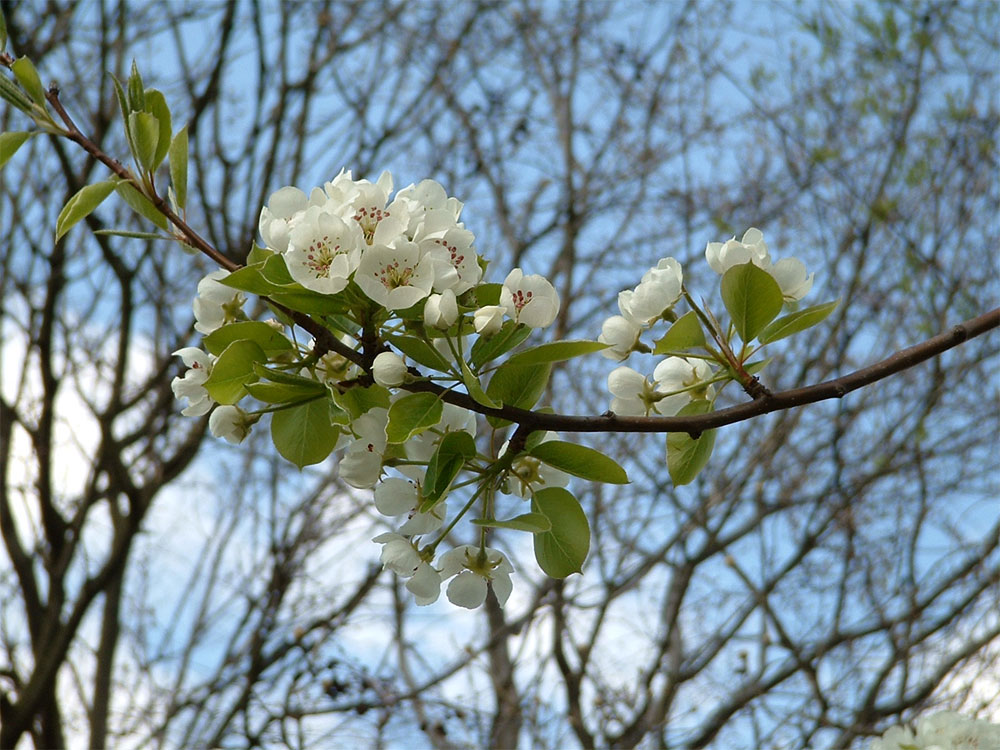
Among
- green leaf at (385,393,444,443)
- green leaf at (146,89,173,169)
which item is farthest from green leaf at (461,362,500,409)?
green leaf at (146,89,173,169)

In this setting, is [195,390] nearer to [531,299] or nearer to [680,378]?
[531,299]

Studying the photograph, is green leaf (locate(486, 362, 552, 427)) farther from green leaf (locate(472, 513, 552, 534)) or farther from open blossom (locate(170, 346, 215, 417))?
open blossom (locate(170, 346, 215, 417))

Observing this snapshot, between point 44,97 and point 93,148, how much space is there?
0.07m

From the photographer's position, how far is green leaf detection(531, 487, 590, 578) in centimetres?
90

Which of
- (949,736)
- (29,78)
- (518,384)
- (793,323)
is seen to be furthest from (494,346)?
(949,736)

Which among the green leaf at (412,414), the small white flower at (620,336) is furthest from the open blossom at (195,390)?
the small white flower at (620,336)

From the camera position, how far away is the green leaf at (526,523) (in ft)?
2.68

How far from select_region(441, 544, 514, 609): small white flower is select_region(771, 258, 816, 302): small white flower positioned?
0.37 m

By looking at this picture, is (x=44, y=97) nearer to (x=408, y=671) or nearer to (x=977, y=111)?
(x=408, y=671)

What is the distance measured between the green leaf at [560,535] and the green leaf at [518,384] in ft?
0.28

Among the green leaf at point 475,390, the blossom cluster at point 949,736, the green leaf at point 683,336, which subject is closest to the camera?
the green leaf at point 475,390

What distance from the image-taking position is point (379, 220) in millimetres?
869

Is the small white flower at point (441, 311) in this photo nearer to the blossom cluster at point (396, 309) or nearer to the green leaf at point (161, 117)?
the blossom cluster at point (396, 309)

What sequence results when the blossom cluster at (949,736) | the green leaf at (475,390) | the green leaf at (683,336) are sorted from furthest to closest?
the blossom cluster at (949,736) < the green leaf at (683,336) < the green leaf at (475,390)
